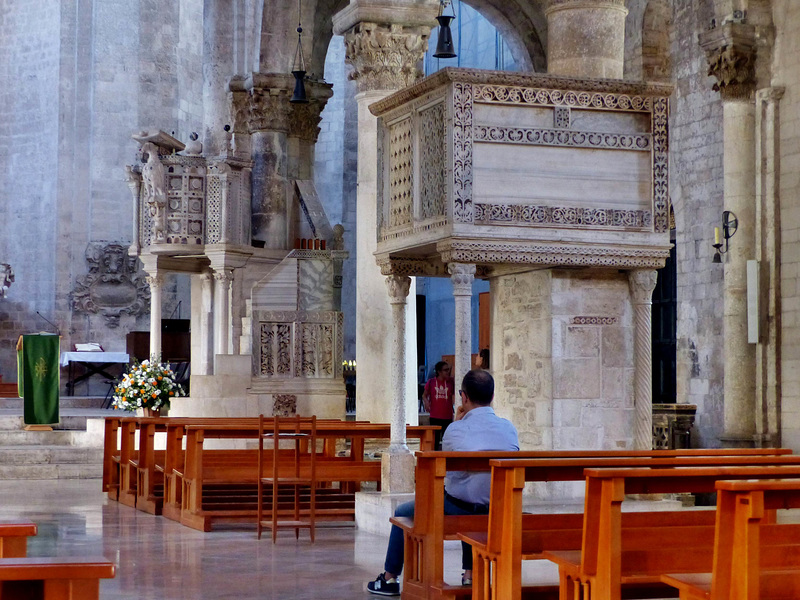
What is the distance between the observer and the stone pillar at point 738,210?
12.5 meters

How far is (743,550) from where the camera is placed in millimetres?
3809

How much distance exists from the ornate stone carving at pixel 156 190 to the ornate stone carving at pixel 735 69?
7033 millimetres

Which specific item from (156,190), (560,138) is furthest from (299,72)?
(560,138)

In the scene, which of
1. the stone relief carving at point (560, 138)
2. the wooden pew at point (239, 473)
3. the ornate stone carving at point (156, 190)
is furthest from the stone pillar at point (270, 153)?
the stone relief carving at point (560, 138)

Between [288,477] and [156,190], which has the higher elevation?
[156,190]

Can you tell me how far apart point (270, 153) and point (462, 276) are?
31.7ft

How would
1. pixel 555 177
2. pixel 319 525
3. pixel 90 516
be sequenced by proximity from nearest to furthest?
pixel 555 177 < pixel 319 525 < pixel 90 516

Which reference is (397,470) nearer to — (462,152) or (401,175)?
(401,175)

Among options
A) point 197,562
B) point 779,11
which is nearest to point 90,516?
point 197,562

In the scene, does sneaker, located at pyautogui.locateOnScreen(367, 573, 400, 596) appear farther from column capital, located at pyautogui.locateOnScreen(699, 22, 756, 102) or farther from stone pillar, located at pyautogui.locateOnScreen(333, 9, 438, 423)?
column capital, located at pyautogui.locateOnScreen(699, 22, 756, 102)

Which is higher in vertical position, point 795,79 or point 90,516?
point 795,79

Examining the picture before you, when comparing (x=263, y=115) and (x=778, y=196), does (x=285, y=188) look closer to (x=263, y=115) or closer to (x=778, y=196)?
(x=263, y=115)

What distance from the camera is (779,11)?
40.2 feet

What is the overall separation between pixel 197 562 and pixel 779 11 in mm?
8326
